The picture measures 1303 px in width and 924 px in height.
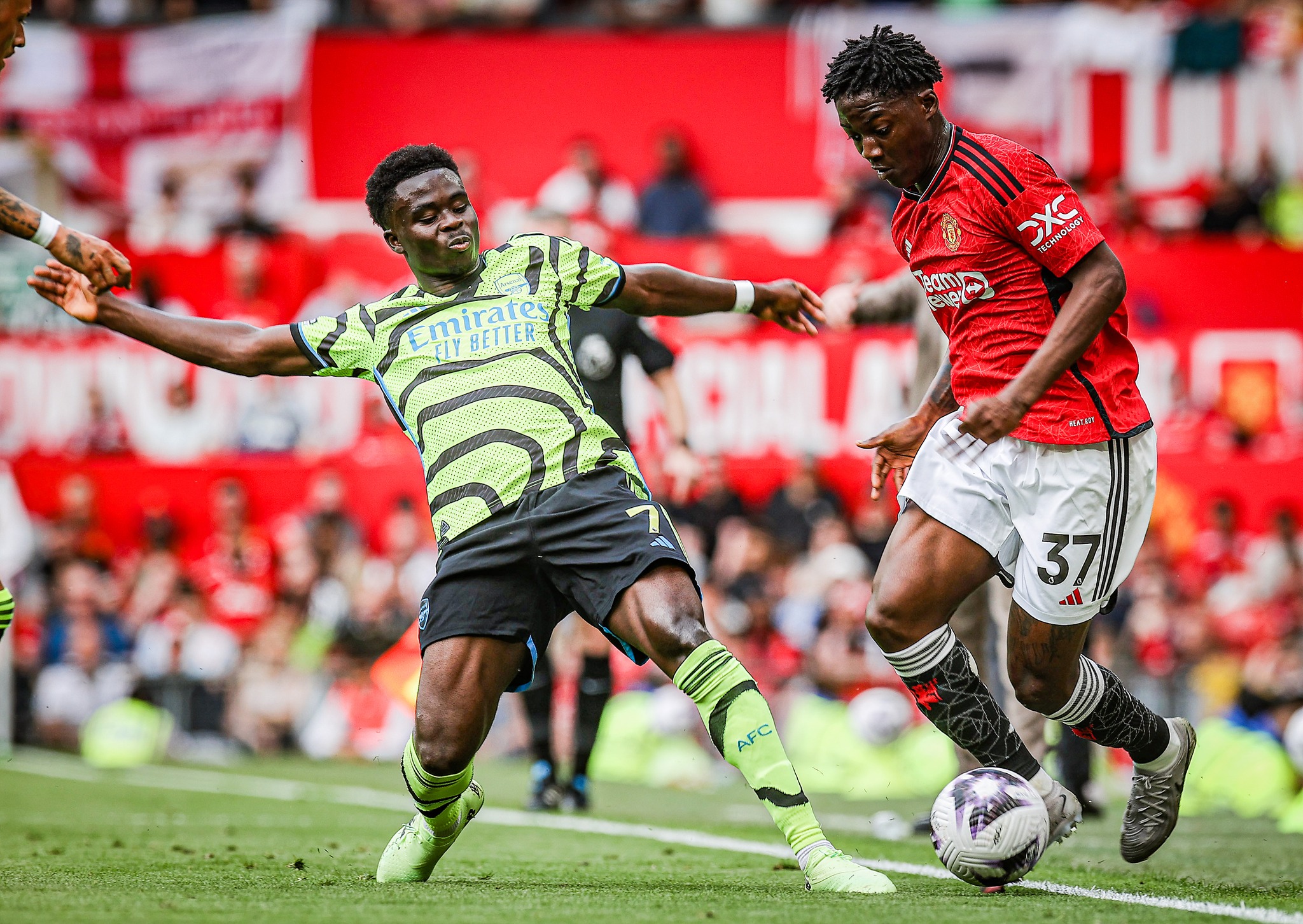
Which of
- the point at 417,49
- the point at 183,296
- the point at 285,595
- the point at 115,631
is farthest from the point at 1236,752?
the point at 417,49

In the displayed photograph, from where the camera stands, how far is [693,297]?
5754mm

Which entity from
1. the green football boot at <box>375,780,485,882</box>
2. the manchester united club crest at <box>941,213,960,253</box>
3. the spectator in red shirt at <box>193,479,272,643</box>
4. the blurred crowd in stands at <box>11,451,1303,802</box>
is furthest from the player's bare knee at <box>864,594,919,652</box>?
the spectator in red shirt at <box>193,479,272,643</box>

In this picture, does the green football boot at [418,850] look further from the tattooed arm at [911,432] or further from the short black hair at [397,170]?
the short black hair at [397,170]

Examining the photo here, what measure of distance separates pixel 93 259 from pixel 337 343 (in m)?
0.94

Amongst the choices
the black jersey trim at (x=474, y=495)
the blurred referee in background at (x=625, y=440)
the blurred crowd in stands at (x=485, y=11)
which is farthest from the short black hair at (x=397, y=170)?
the blurred crowd in stands at (x=485, y=11)

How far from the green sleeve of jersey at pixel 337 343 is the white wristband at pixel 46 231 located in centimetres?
100

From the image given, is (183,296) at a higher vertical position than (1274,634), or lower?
higher

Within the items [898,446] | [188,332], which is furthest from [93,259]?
[898,446]

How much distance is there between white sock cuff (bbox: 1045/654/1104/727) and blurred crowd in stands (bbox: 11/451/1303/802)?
7.08 metres

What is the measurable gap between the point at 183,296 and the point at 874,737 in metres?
7.85

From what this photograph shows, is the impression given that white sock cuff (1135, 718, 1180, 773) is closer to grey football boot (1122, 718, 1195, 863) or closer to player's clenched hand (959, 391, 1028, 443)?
grey football boot (1122, 718, 1195, 863)

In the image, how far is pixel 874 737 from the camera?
475 inches

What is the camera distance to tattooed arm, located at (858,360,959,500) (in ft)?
18.8

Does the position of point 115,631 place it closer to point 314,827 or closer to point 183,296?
point 183,296
